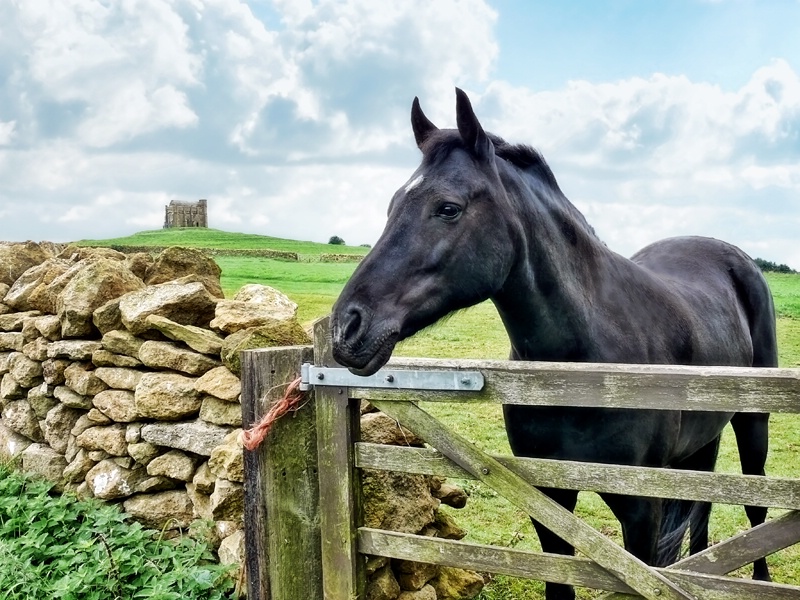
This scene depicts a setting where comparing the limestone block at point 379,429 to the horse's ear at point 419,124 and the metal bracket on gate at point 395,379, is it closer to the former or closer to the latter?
the metal bracket on gate at point 395,379

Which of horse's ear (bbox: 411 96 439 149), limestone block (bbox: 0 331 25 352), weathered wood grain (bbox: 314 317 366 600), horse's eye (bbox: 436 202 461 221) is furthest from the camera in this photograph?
limestone block (bbox: 0 331 25 352)

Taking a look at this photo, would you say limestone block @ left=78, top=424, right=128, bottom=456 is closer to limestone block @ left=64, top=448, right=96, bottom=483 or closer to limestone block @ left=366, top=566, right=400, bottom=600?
limestone block @ left=64, top=448, right=96, bottom=483

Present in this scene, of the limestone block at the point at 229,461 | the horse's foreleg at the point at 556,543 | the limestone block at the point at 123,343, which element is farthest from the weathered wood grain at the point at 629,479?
the limestone block at the point at 123,343

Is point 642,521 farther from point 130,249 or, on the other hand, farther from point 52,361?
point 130,249

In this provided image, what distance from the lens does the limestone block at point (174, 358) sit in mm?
4375

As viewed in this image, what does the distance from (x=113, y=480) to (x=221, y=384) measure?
4.35 feet

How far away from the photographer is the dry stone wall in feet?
12.0

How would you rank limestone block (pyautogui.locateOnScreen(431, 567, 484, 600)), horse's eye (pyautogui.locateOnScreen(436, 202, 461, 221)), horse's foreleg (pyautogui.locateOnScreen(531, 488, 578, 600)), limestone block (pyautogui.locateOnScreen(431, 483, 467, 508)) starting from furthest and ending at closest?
limestone block (pyautogui.locateOnScreen(431, 483, 467, 508)) → limestone block (pyautogui.locateOnScreen(431, 567, 484, 600)) → horse's foreleg (pyautogui.locateOnScreen(531, 488, 578, 600)) → horse's eye (pyautogui.locateOnScreen(436, 202, 461, 221))

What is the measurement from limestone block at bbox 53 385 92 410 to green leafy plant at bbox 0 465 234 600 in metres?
0.71

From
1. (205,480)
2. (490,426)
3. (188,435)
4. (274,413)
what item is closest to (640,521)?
(274,413)

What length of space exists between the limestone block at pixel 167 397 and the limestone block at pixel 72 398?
1015mm

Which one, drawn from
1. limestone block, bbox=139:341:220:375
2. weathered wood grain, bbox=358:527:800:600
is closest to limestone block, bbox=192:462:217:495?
limestone block, bbox=139:341:220:375

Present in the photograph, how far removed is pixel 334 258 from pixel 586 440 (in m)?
17.3

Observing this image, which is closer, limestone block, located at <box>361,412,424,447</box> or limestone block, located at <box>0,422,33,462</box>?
limestone block, located at <box>361,412,424,447</box>
